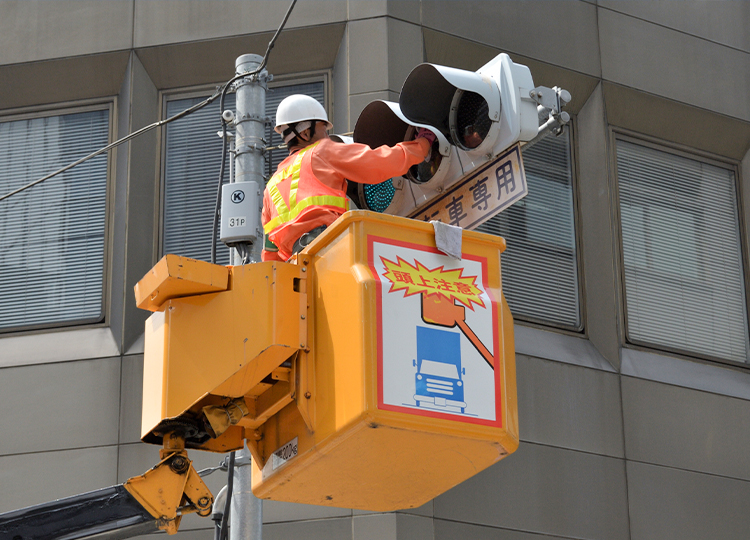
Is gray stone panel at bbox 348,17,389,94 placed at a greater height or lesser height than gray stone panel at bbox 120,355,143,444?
greater

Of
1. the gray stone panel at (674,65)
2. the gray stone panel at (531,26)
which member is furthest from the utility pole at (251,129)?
the gray stone panel at (674,65)

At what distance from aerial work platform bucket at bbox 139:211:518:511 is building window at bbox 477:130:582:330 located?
25.8ft

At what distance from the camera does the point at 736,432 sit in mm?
14320

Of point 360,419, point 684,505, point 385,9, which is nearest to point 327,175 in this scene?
point 360,419

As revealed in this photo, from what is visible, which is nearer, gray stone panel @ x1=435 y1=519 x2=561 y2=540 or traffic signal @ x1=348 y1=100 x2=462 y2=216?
traffic signal @ x1=348 y1=100 x2=462 y2=216

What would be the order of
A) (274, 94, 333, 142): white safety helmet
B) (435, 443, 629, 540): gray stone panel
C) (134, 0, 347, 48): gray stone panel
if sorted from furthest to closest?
(134, 0, 347, 48): gray stone panel, (435, 443, 629, 540): gray stone panel, (274, 94, 333, 142): white safety helmet

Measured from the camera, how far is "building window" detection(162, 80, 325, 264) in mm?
13703

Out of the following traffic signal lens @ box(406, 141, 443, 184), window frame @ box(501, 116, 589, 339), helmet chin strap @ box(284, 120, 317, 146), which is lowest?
traffic signal lens @ box(406, 141, 443, 184)

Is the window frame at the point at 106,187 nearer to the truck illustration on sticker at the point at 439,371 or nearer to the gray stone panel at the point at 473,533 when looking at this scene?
the gray stone panel at the point at 473,533

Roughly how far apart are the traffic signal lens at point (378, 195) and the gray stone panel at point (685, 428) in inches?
264

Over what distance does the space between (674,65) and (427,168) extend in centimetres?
890

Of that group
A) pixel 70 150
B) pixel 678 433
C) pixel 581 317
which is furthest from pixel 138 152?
pixel 678 433

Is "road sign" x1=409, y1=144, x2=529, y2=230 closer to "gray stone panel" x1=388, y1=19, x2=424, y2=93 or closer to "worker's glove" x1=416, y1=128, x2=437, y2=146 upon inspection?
"worker's glove" x1=416, y1=128, x2=437, y2=146

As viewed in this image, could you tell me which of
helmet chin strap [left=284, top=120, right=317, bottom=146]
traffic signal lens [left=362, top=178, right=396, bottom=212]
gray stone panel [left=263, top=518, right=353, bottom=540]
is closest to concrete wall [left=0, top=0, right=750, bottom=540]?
gray stone panel [left=263, top=518, right=353, bottom=540]
